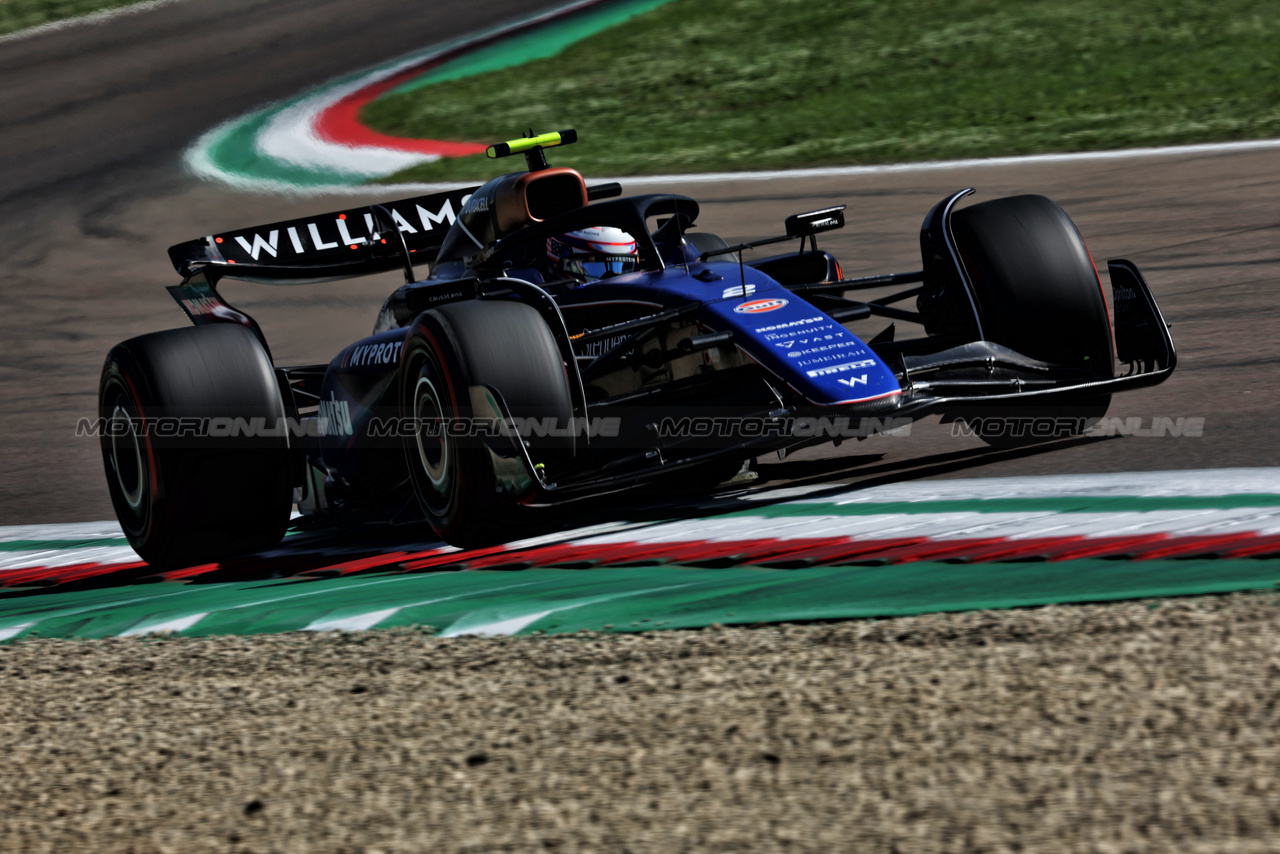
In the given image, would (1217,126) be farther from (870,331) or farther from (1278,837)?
(1278,837)

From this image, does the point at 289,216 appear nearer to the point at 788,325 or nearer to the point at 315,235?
the point at 315,235

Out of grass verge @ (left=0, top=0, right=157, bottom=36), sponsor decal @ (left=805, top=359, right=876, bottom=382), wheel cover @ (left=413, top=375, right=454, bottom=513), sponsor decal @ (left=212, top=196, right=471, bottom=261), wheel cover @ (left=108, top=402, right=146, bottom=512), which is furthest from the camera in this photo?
grass verge @ (left=0, top=0, right=157, bottom=36)

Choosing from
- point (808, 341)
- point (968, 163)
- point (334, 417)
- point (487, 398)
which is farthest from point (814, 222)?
point (968, 163)

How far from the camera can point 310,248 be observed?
7.18m

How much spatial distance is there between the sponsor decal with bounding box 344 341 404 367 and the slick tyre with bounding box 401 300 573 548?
0.66 m

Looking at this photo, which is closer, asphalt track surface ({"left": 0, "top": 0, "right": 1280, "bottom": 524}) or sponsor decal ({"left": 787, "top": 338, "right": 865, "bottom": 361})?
sponsor decal ({"left": 787, "top": 338, "right": 865, "bottom": 361})

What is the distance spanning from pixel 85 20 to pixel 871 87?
13.2 metres

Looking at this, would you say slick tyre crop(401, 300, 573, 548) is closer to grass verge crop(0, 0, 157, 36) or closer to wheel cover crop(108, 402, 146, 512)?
wheel cover crop(108, 402, 146, 512)

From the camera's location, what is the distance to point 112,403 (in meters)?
6.14

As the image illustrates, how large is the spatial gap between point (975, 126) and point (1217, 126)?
223 cm

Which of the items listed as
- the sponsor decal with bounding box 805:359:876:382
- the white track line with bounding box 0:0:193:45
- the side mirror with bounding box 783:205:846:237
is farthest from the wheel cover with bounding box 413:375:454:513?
the white track line with bounding box 0:0:193:45

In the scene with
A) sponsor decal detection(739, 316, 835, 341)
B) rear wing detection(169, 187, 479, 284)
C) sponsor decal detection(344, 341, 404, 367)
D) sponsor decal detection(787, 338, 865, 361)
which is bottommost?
sponsor decal detection(787, 338, 865, 361)

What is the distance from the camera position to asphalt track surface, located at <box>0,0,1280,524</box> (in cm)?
666

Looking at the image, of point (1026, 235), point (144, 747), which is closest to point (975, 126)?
point (1026, 235)
